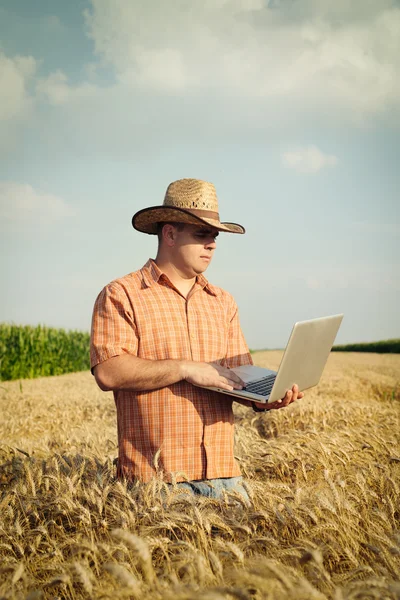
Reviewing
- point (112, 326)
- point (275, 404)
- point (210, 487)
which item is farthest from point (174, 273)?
point (210, 487)

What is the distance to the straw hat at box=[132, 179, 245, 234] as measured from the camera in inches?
122

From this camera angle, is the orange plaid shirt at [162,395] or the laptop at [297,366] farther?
the orange plaid shirt at [162,395]

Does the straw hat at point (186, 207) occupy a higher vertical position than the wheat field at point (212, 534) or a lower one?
higher

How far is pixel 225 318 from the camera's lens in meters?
3.42

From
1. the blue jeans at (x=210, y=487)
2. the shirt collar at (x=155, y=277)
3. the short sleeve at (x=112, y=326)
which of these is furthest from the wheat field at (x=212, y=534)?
the shirt collar at (x=155, y=277)

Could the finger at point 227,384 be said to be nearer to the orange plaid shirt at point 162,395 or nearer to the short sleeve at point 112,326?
the orange plaid shirt at point 162,395

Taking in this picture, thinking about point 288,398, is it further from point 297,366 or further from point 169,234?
point 169,234

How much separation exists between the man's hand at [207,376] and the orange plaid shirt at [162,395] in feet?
0.65

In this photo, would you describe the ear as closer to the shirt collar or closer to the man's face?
the man's face

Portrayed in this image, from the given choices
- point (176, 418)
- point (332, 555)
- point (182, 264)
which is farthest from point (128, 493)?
point (182, 264)

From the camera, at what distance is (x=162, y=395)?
9.80 feet

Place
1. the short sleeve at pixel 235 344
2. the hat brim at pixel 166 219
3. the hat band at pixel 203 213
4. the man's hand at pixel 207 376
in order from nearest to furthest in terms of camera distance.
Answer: the man's hand at pixel 207 376
the hat brim at pixel 166 219
the hat band at pixel 203 213
the short sleeve at pixel 235 344

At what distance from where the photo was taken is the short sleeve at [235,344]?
11.2 ft

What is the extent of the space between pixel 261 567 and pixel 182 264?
5.89 feet
